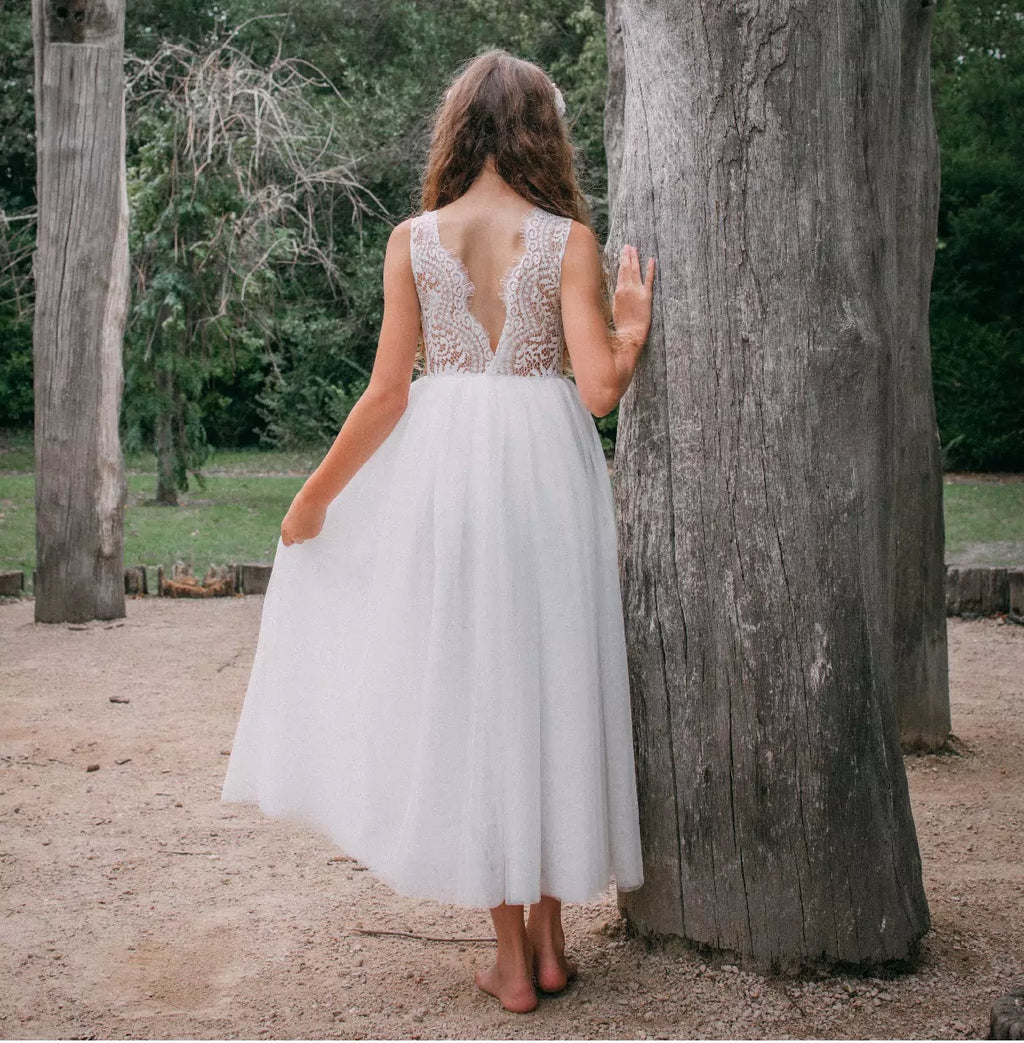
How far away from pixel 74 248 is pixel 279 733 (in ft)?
18.1

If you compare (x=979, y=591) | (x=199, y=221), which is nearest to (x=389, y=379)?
(x=979, y=591)

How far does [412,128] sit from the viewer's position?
19719 mm

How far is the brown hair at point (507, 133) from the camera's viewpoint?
2.73 meters

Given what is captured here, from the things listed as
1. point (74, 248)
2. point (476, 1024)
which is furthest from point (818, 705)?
point (74, 248)

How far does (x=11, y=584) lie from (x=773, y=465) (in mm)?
7141

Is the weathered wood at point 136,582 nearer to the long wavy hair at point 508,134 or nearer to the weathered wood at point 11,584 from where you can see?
the weathered wood at point 11,584

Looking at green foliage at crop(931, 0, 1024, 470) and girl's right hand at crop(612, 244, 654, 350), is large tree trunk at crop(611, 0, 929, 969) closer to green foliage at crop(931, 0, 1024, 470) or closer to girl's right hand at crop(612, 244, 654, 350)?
girl's right hand at crop(612, 244, 654, 350)

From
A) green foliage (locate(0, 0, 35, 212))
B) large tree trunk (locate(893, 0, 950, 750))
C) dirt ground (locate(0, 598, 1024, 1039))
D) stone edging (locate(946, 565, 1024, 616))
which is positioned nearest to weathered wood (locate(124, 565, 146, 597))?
dirt ground (locate(0, 598, 1024, 1039))

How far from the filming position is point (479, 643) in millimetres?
2621

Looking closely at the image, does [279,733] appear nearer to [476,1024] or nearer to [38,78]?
[476,1024]

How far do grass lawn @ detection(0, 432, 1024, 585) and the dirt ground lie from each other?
543 centimetres

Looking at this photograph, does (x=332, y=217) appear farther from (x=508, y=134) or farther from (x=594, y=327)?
(x=594, y=327)

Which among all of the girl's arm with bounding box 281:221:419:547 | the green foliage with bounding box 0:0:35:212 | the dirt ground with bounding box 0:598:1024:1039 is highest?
the green foliage with bounding box 0:0:35:212

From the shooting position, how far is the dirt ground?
2.67 metres
